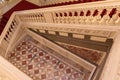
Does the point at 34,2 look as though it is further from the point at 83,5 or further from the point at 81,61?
the point at 83,5

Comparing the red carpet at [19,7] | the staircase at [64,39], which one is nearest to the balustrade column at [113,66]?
the staircase at [64,39]

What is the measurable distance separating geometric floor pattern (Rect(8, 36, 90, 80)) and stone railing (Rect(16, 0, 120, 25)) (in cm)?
94

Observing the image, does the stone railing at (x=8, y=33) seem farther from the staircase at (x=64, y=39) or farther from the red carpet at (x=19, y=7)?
the red carpet at (x=19, y=7)

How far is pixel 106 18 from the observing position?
2725 millimetres

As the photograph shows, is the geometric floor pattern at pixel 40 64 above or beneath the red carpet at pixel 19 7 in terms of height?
beneath

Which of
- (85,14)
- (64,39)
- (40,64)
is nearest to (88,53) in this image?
(64,39)

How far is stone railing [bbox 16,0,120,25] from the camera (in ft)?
8.48

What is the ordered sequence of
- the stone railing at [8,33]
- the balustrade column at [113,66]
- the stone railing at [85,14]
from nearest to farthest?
the balustrade column at [113,66] → the stone railing at [85,14] → the stone railing at [8,33]

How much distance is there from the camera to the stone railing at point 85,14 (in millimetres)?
2584

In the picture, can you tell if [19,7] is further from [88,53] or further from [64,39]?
[88,53]

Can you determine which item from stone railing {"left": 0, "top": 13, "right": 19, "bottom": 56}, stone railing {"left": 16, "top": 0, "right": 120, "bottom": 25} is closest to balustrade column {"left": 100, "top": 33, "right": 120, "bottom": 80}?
stone railing {"left": 16, "top": 0, "right": 120, "bottom": 25}

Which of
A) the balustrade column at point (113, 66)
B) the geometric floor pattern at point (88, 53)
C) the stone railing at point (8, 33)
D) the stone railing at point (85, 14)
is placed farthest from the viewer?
the stone railing at point (8, 33)

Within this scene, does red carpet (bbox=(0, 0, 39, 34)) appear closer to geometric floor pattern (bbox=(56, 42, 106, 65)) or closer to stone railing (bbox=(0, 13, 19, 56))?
stone railing (bbox=(0, 13, 19, 56))

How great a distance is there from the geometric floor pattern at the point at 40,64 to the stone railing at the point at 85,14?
0.94 m
